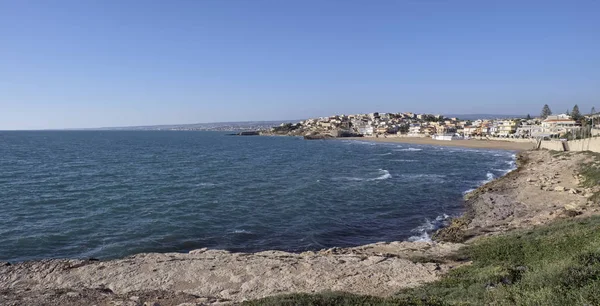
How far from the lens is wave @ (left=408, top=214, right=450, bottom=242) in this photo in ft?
Answer: 70.1

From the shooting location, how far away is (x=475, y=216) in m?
24.9

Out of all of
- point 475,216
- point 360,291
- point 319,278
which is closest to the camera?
point 360,291

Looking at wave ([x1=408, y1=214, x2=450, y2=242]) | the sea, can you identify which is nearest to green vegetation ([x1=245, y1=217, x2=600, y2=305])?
wave ([x1=408, y1=214, x2=450, y2=242])

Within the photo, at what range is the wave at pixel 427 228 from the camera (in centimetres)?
2138

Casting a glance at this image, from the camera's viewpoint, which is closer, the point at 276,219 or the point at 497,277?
the point at 497,277

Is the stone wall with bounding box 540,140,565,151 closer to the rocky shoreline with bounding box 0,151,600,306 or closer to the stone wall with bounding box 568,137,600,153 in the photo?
the stone wall with bounding box 568,137,600,153

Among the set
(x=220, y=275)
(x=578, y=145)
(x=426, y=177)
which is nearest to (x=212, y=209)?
(x=220, y=275)

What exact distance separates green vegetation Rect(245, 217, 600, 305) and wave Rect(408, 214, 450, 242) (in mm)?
6445

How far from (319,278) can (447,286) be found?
14.7 ft

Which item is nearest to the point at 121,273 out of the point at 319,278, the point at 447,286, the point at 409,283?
the point at 319,278

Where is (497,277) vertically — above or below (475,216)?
above

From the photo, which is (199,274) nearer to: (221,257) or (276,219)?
(221,257)

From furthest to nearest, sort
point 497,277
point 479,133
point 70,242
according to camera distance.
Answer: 1. point 479,133
2. point 70,242
3. point 497,277

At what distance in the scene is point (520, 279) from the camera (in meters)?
9.78
